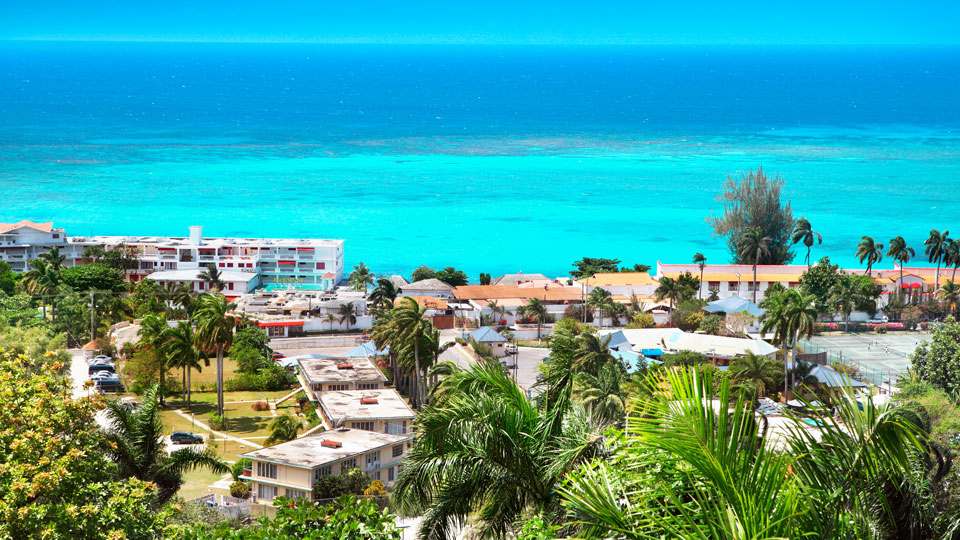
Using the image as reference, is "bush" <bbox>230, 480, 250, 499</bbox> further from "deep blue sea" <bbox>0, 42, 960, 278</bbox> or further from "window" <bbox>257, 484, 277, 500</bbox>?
"deep blue sea" <bbox>0, 42, 960, 278</bbox>

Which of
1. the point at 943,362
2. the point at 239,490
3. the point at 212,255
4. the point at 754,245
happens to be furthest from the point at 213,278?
the point at 943,362

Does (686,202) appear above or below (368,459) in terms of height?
above

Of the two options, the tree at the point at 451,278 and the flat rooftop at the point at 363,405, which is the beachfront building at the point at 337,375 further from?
the tree at the point at 451,278

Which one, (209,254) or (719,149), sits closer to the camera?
(209,254)

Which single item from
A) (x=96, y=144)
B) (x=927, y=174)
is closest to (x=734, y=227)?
(x=927, y=174)

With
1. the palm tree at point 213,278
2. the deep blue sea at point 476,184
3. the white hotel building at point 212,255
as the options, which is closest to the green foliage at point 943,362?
the palm tree at point 213,278

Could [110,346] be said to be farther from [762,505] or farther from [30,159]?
[30,159]
